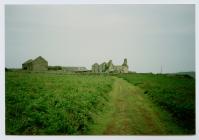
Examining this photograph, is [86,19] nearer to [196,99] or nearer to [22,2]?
[22,2]

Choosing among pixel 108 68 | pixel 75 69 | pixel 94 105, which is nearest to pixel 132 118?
pixel 94 105

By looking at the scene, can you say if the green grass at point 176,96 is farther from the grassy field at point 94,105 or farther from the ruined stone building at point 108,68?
the ruined stone building at point 108,68

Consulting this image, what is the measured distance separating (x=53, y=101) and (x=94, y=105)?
1.49ft

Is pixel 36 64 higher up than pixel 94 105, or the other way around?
pixel 36 64

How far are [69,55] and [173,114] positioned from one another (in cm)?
130

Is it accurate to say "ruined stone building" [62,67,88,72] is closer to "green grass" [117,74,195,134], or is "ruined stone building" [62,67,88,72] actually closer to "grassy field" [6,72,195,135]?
"grassy field" [6,72,195,135]

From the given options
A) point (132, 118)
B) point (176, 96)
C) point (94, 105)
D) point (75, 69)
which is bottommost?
point (132, 118)

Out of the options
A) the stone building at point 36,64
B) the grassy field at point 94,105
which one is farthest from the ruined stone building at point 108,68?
the stone building at point 36,64

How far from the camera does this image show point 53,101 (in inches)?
162

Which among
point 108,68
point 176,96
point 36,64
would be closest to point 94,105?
point 108,68

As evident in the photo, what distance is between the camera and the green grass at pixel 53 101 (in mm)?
4051

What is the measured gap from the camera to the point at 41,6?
4125mm

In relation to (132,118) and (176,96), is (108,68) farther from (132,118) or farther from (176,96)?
(176,96)

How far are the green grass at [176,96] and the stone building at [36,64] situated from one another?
1.00 m
